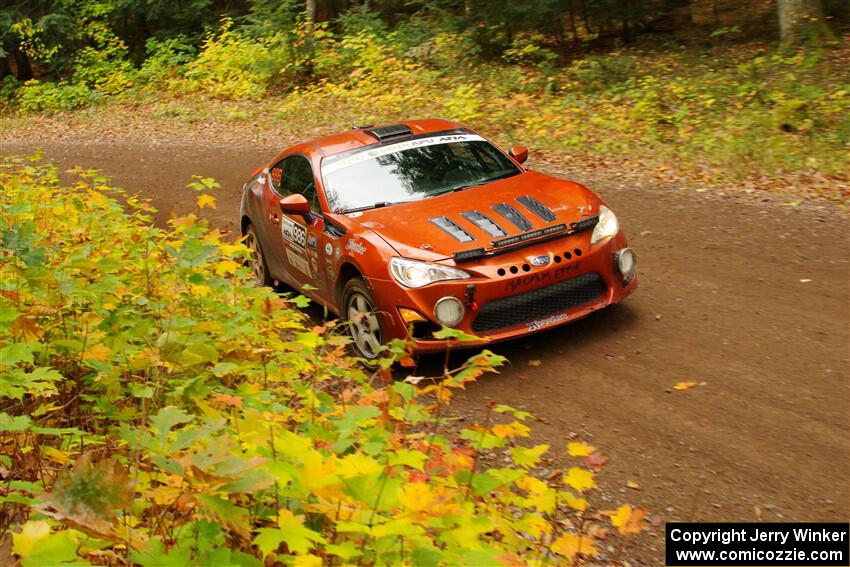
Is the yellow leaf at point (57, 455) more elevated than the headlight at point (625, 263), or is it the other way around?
the yellow leaf at point (57, 455)

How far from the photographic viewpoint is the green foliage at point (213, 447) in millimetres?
2684

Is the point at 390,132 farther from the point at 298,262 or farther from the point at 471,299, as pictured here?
the point at 471,299

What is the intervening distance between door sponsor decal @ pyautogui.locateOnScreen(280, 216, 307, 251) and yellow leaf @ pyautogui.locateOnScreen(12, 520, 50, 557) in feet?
18.8

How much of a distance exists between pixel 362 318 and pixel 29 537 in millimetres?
4904

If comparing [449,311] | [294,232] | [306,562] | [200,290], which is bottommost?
[449,311]

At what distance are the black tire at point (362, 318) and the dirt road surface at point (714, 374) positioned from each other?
93 centimetres

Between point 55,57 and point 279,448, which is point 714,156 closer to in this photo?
point 279,448

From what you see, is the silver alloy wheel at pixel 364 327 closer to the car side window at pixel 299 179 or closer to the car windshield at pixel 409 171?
the car windshield at pixel 409 171

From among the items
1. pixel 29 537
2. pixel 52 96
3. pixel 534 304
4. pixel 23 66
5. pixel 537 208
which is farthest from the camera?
pixel 23 66

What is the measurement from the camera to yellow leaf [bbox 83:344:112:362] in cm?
442

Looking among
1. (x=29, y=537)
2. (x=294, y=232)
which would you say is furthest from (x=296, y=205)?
(x=29, y=537)

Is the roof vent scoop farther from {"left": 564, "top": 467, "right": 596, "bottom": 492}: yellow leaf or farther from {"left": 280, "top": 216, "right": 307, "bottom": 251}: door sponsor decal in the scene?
{"left": 564, "top": 467, "right": 596, "bottom": 492}: yellow leaf

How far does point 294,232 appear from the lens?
8328mm

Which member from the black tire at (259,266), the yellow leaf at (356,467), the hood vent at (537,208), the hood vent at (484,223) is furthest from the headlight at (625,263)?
the yellow leaf at (356,467)
